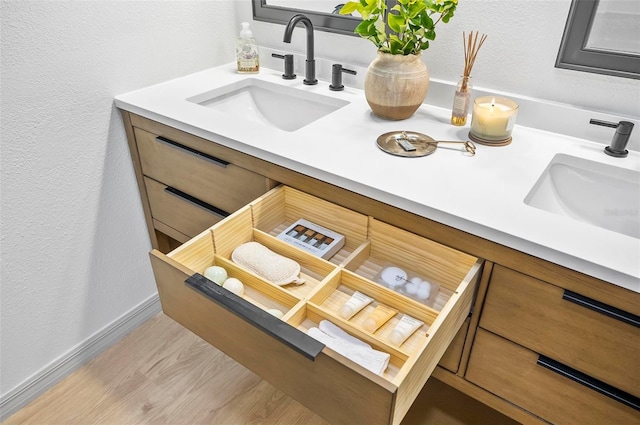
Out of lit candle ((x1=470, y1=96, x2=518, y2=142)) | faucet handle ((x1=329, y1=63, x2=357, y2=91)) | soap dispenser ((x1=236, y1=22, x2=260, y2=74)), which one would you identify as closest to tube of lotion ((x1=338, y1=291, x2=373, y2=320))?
lit candle ((x1=470, y1=96, x2=518, y2=142))

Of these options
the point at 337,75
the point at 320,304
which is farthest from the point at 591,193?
the point at 337,75

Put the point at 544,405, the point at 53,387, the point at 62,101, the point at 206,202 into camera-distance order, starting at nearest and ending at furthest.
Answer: the point at 544,405 < the point at 62,101 < the point at 206,202 < the point at 53,387

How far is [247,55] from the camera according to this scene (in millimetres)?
1687

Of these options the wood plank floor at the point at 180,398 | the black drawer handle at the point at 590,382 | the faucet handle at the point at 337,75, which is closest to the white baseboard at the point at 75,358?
the wood plank floor at the point at 180,398

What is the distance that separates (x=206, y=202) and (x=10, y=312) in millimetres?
678

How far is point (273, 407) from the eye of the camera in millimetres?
1518

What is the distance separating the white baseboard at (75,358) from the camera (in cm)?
151

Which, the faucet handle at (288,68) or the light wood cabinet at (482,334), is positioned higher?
the faucet handle at (288,68)

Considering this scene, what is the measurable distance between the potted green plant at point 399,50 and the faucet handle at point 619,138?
0.48 meters

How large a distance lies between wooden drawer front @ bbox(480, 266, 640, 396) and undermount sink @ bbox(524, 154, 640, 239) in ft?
0.83

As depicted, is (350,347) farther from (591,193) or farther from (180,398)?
(180,398)

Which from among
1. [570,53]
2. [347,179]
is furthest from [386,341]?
[570,53]

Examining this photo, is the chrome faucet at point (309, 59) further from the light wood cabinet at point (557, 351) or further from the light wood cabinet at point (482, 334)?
the light wood cabinet at point (557, 351)

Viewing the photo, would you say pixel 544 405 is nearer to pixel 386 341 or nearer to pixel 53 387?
pixel 386 341
